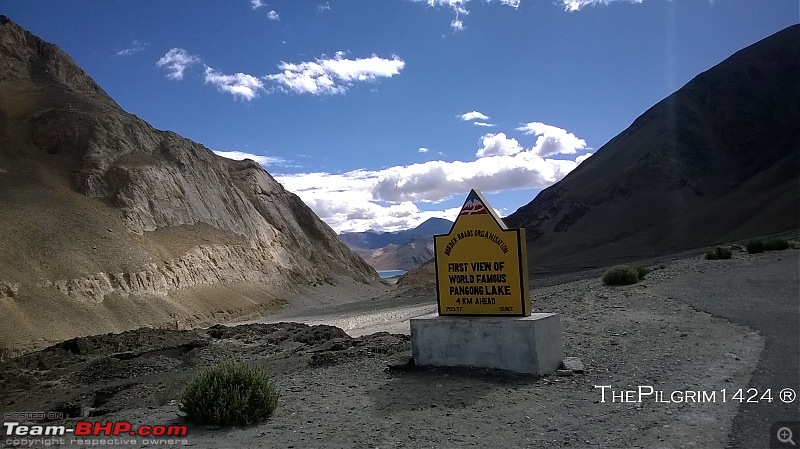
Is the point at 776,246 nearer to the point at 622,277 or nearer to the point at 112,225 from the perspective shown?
the point at 622,277

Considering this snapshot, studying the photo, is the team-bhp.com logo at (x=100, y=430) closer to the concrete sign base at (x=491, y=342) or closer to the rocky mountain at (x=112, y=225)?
the concrete sign base at (x=491, y=342)

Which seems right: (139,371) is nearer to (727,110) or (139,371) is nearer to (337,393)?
(337,393)

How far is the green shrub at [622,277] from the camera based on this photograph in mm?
22312

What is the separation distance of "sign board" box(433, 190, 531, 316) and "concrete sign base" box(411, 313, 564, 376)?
10.5 inches

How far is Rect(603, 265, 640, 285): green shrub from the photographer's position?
22.3m

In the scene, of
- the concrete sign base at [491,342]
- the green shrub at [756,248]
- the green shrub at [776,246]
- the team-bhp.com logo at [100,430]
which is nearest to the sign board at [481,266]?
the concrete sign base at [491,342]

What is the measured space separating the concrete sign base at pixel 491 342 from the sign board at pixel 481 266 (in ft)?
0.88

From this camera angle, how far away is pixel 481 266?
10.1 meters

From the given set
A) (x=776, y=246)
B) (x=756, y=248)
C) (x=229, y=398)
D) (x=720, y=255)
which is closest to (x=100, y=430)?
(x=229, y=398)

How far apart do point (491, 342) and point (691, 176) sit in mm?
78588

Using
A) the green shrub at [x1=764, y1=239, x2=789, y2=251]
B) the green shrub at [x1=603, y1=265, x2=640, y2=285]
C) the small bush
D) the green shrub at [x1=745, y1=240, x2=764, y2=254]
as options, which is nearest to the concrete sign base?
the green shrub at [x1=603, y1=265, x2=640, y2=285]

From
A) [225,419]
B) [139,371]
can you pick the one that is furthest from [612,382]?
[139,371]

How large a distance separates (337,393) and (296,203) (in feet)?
209

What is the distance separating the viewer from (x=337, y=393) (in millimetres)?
9086
